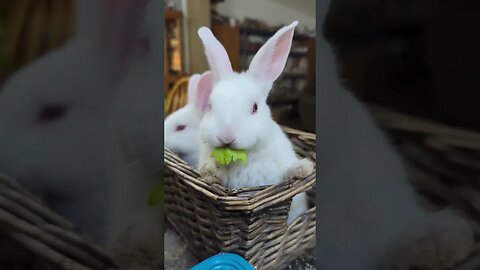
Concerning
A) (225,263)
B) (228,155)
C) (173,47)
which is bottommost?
(225,263)

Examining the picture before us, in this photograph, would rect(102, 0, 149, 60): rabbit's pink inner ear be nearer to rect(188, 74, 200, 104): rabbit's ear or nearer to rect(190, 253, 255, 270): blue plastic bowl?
rect(188, 74, 200, 104): rabbit's ear

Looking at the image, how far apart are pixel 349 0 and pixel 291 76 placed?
100 mm

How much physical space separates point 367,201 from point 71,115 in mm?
314

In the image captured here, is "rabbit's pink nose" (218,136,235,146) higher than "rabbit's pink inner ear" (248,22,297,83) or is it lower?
lower

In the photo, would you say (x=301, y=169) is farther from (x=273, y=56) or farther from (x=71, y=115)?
(x=71, y=115)

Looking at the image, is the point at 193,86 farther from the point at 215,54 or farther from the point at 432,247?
the point at 432,247

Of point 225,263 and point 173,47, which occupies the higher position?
point 173,47

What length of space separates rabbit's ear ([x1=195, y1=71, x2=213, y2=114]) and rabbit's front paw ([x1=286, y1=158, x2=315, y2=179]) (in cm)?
12

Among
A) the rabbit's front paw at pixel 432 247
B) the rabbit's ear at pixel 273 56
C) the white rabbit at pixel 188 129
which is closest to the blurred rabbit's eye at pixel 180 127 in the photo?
the white rabbit at pixel 188 129

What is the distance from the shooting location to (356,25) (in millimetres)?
474

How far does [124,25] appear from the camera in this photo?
1.53ft

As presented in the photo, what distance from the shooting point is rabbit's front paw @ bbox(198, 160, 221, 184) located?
50 centimetres

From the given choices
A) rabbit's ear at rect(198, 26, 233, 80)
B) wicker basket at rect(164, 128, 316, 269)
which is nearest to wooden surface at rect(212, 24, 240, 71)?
rabbit's ear at rect(198, 26, 233, 80)

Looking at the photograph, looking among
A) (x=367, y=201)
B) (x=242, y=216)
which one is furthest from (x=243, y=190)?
(x=367, y=201)
